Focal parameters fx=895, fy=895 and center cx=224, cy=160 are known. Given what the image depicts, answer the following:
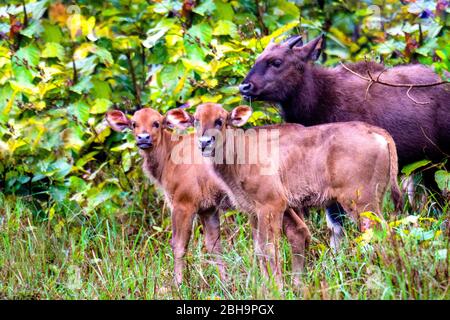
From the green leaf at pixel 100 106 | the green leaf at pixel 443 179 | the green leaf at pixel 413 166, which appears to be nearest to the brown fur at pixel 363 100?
the green leaf at pixel 413 166

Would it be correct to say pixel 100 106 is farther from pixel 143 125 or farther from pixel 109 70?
pixel 143 125

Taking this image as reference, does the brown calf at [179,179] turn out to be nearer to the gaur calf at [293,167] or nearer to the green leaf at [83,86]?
the gaur calf at [293,167]

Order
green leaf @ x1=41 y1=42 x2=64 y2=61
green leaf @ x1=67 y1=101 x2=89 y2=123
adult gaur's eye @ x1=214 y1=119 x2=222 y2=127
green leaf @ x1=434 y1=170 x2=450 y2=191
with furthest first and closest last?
1. green leaf @ x1=41 y1=42 x2=64 y2=61
2. green leaf @ x1=67 y1=101 x2=89 y2=123
3. green leaf @ x1=434 y1=170 x2=450 y2=191
4. adult gaur's eye @ x1=214 y1=119 x2=222 y2=127

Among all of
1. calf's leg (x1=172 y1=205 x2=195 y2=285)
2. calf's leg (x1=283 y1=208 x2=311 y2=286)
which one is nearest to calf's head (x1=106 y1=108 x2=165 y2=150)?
calf's leg (x1=172 y1=205 x2=195 y2=285)

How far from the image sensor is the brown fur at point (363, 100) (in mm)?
→ 10000

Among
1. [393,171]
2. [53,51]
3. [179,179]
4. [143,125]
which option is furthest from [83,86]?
[393,171]

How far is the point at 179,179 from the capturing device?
949 cm

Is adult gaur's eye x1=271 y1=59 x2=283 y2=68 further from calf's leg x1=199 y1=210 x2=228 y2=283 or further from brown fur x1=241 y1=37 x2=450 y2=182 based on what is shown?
calf's leg x1=199 y1=210 x2=228 y2=283

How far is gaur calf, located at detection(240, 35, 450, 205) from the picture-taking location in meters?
10.0

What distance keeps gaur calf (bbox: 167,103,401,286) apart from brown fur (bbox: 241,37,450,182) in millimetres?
Result: 1039

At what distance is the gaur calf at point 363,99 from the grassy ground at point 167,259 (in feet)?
3.28

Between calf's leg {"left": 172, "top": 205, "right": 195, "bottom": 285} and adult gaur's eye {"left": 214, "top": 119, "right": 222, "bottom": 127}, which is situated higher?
adult gaur's eye {"left": 214, "top": 119, "right": 222, "bottom": 127}

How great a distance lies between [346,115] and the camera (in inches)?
393
